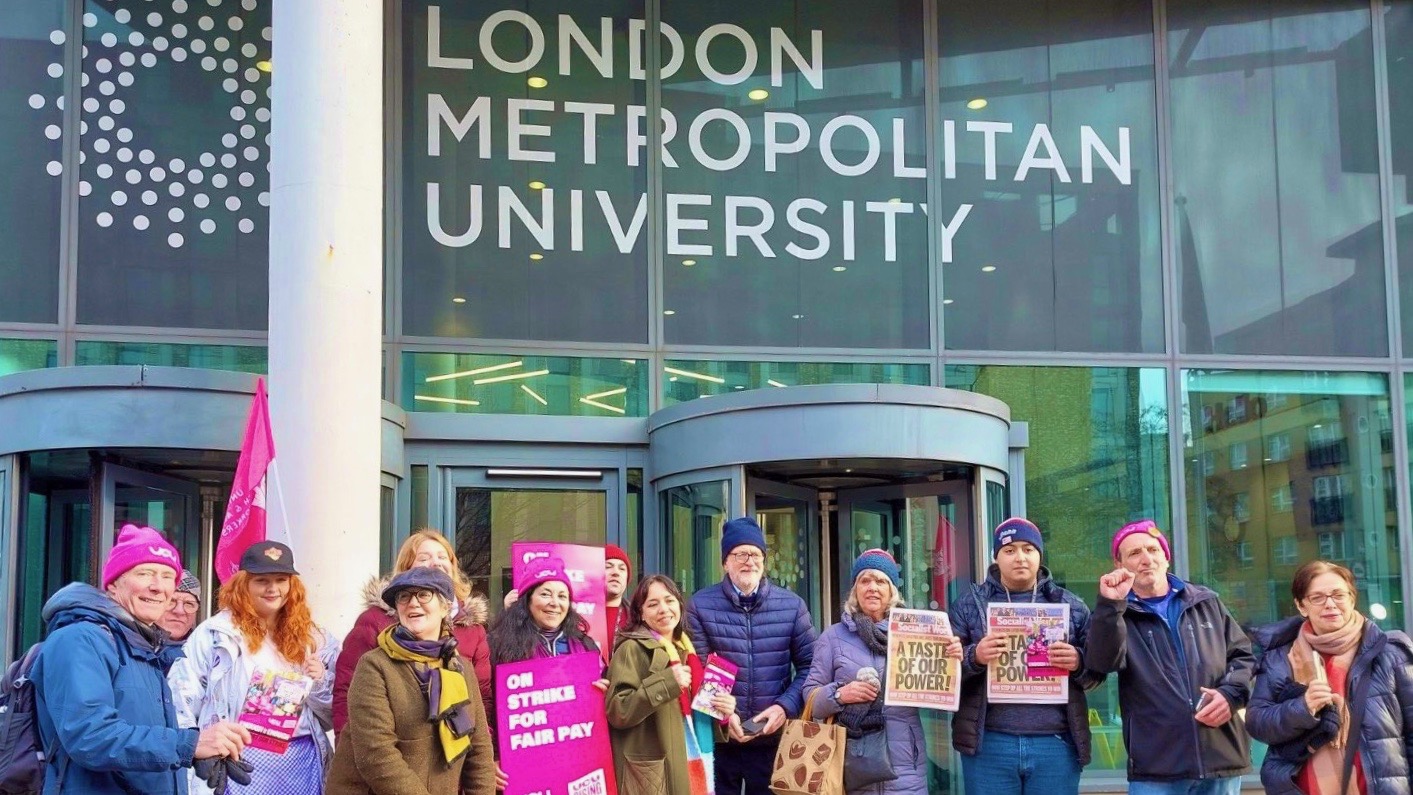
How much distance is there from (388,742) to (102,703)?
0.87 metres

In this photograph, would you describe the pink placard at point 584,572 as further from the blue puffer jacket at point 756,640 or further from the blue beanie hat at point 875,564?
the blue beanie hat at point 875,564

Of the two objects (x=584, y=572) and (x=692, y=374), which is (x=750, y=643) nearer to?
(x=584, y=572)

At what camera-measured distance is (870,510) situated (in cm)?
906

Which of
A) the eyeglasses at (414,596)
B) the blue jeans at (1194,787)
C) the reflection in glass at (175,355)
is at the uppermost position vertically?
the reflection in glass at (175,355)

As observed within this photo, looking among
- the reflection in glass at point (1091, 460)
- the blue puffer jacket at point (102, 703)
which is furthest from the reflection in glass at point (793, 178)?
the blue puffer jacket at point (102, 703)

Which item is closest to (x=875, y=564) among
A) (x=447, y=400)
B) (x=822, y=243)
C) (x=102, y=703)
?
(x=102, y=703)

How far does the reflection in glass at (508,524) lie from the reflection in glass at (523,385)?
577 mm

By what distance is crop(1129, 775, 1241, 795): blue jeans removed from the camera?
538cm

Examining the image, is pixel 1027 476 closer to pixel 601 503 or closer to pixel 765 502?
pixel 765 502

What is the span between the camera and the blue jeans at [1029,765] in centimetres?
565

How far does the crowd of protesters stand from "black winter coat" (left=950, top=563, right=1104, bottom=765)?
1 centimetres

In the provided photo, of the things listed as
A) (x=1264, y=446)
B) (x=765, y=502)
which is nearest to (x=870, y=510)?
(x=765, y=502)

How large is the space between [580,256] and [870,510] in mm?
2547

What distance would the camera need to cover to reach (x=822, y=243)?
991 centimetres
